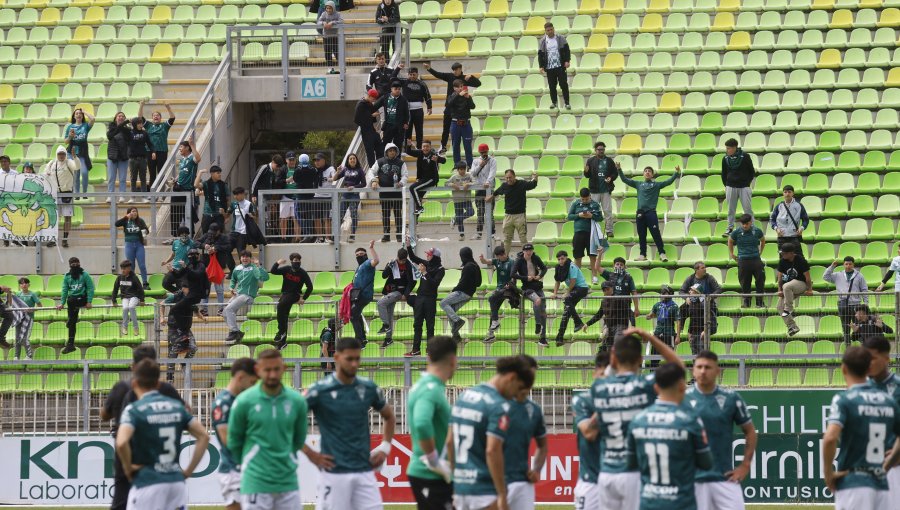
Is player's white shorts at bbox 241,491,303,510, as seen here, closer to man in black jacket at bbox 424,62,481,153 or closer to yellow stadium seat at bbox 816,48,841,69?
man in black jacket at bbox 424,62,481,153

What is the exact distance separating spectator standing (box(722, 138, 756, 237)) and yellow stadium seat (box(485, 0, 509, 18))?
852 centimetres

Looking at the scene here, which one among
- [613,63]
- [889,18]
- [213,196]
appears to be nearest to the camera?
[213,196]

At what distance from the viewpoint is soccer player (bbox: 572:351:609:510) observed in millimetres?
11398

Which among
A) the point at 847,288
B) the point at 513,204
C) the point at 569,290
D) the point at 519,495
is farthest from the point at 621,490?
the point at 513,204

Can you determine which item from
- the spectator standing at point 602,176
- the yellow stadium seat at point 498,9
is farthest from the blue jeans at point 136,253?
the yellow stadium seat at point 498,9

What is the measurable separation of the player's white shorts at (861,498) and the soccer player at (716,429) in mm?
807

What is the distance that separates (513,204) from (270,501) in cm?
1368

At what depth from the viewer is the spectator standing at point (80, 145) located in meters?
26.6

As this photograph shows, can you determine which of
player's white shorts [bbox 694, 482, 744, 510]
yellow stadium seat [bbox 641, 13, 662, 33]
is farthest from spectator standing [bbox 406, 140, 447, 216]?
player's white shorts [bbox 694, 482, 744, 510]

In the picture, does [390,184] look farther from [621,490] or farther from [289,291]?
[621,490]

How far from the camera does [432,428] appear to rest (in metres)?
10.6

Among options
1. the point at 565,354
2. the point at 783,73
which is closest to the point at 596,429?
the point at 565,354

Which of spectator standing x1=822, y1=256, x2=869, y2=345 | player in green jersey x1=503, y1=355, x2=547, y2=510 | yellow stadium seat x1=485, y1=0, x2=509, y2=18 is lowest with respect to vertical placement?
player in green jersey x1=503, y1=355, x2=547, y2=510

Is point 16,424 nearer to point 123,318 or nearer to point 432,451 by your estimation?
point 123,318
